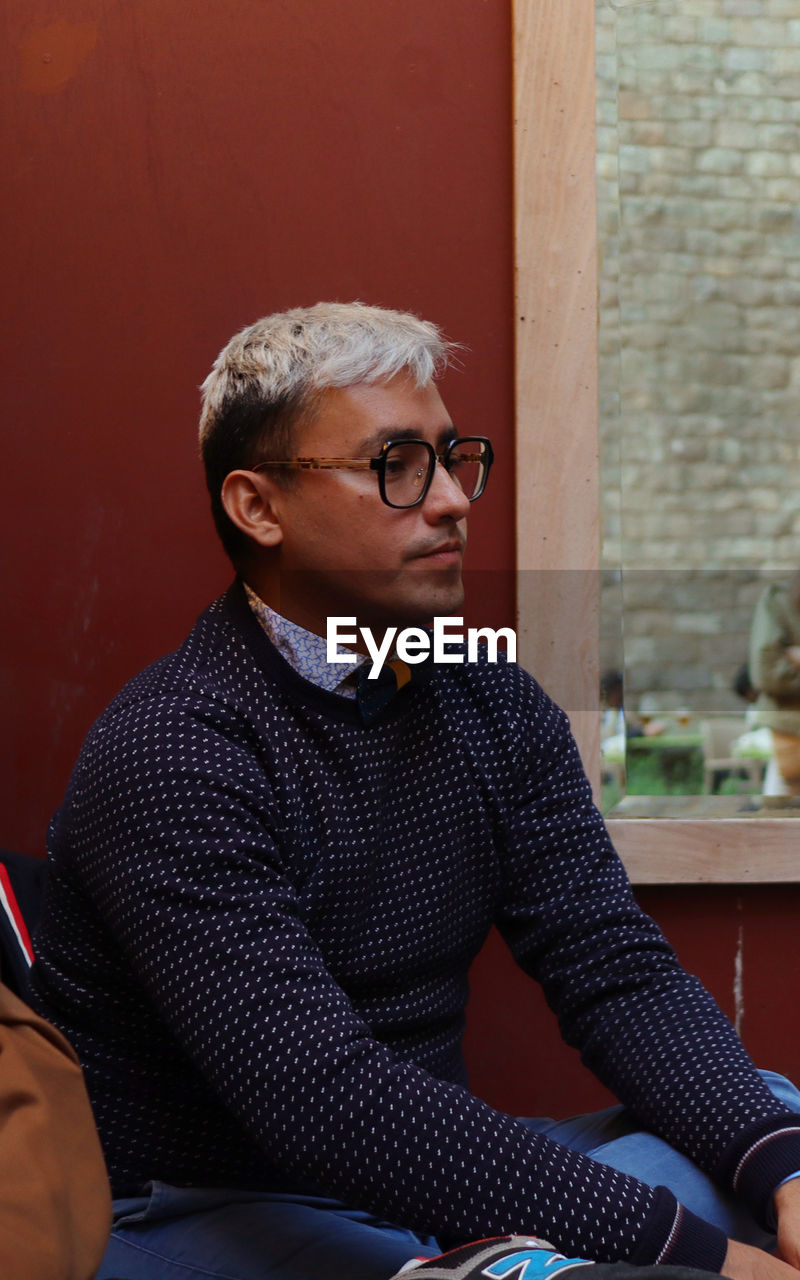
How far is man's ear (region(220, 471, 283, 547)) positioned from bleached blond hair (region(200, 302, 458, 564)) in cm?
2

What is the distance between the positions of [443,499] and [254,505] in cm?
30

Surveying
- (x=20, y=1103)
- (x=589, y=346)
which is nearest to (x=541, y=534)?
(x=589, y=346)

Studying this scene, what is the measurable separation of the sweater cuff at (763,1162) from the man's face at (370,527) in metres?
0.84

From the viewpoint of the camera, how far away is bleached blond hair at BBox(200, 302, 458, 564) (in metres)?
1.88

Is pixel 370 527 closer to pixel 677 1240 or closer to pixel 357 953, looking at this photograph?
pixel 357 953

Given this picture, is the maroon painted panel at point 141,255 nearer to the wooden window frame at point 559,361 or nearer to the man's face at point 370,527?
the wooden window frame at point 559,361

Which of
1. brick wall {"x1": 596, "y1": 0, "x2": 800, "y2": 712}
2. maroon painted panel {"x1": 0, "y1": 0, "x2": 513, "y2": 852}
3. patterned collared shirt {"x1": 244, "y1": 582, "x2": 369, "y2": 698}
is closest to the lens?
patterned collared shirt {"x1": 244, "y1": 582, "x2": 369, "y2": 698}

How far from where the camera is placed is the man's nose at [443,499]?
1875 mm

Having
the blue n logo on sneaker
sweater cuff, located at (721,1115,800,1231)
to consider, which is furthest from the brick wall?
Answer: the blue n logo on sneaker

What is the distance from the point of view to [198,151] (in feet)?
8.50

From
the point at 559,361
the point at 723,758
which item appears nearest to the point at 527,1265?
the point at 723,758

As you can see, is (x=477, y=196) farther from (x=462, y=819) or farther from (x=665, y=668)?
(x=462, y=819)

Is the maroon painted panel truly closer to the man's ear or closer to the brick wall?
the brick wall

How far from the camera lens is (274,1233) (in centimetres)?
154
